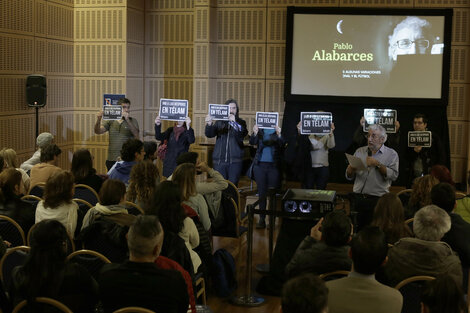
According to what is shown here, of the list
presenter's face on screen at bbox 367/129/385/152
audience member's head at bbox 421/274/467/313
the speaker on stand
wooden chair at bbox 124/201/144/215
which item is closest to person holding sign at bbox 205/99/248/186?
presenter's face on screen at bbox 367/129/385/152

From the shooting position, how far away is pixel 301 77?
1127 centimetres

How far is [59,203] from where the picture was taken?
5039 mm

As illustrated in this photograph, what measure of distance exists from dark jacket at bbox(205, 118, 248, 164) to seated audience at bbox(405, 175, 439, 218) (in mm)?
3759

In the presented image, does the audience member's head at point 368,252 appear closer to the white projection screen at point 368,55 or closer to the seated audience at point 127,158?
the seated audience at point 127,158

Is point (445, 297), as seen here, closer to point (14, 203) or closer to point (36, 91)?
point (14, 203)

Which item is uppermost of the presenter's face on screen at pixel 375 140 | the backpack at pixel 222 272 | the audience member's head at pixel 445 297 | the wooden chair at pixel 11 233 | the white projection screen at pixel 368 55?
the white projection screen at pixel 368 55

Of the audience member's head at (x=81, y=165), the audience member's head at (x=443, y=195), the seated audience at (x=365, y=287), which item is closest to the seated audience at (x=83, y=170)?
the audience member's head at (x=81, y=165)

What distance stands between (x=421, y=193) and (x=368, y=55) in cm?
575

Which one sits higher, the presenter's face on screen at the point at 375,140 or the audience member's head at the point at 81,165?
the presenter's face on screen at the point at 375,140

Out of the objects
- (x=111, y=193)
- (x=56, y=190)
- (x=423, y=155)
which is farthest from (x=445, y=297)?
(x=423, y=155)

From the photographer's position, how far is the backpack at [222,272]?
584 cm

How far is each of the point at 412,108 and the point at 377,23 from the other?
156 cm

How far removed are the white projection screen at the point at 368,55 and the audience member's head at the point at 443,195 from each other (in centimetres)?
617

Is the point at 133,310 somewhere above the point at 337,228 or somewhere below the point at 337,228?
below
